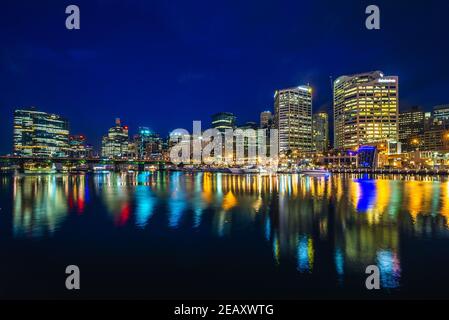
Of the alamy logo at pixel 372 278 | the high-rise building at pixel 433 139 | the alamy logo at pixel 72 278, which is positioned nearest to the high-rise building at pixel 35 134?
the alamy logo at pixel 72 278

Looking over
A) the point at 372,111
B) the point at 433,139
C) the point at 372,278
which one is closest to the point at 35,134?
the point at 372,111

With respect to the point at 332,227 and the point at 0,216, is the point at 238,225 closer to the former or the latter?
the point at 332,227

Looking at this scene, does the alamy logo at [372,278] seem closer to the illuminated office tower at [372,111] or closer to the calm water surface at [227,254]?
the calm water surface at [227,254]

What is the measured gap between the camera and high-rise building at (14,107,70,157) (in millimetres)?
185375

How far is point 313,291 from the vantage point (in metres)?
8.07

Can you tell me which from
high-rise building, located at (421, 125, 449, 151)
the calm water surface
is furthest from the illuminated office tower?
the calm water surface

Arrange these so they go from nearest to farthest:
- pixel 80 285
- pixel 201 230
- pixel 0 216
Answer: pixel 80 285 → pixel 201 230 → pixel 0 216

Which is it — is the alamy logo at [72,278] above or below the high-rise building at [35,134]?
below

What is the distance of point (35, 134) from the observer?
191m

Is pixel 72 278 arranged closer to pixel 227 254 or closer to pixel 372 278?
pixel 227 254

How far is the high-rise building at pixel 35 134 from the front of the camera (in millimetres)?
185375

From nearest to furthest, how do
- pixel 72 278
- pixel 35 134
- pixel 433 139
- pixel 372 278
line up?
pixel 372 278
pixel 72 278
pixel 433 139
pixel 35 134

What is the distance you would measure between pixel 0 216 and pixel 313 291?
22296 millimetres

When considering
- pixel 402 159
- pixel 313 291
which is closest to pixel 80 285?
pixel 313 291
